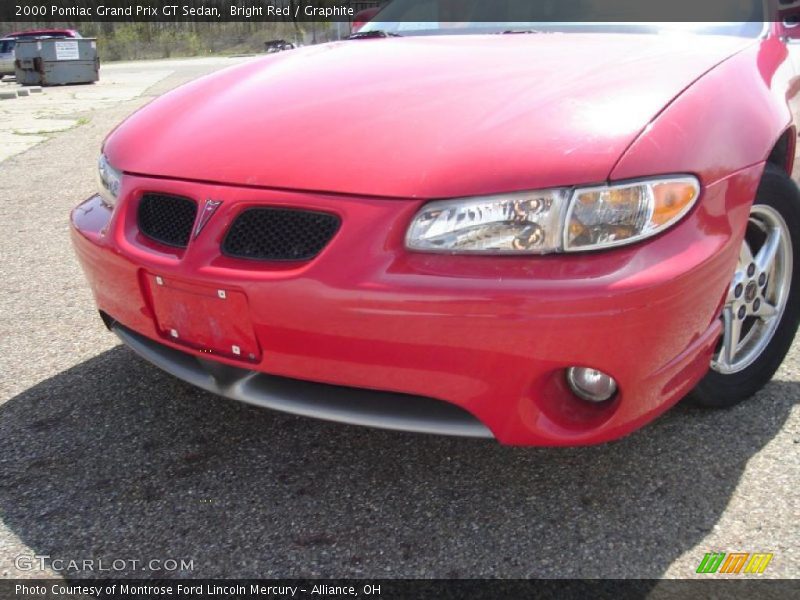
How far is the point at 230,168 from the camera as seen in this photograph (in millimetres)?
1914

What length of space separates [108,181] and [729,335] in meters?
1.88

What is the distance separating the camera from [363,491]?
2.05 meters

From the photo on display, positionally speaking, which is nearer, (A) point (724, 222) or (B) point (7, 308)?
(A) point (724, 222)

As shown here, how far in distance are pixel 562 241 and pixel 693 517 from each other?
0.81 m

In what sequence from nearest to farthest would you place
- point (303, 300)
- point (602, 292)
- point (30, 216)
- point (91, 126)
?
point (602, 292) < point (303, 300) < point (30, 216) < point (91, 126)

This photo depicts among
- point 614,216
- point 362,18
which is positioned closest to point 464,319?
point 614,216

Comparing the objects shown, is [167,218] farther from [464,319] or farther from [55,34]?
[55,34]

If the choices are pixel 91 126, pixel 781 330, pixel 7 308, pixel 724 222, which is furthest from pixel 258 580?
pixel 91 126

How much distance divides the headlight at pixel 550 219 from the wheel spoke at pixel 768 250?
2.36 ft

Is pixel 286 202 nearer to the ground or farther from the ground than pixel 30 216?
farther from the ground

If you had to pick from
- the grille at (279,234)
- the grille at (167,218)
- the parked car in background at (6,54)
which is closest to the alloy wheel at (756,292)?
the grille at (279,234)

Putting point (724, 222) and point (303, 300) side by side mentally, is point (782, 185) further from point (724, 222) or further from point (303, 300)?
point (303, 300)

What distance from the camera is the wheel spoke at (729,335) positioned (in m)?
2.20

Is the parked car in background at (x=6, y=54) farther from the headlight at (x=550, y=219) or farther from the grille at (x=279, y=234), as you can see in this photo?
the headlight at (x=550, y=219)
